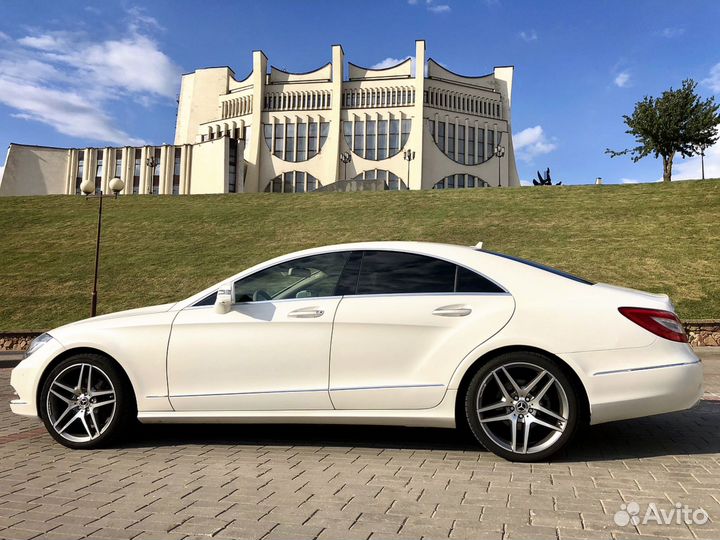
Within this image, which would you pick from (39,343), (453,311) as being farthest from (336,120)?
(453,311)

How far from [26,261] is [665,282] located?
2297 cm

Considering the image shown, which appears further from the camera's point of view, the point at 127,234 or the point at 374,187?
the point at 374,187

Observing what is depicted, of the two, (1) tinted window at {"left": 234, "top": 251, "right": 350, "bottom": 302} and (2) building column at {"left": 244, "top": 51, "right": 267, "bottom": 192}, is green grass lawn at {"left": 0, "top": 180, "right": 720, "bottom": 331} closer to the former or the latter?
(1) tinted window at {"left": 234, "top": 251, "right": 350, "bottom": 302}

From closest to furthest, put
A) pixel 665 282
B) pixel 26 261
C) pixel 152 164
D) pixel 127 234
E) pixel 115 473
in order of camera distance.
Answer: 1. pixel 115 473
2. pixel 665 282
3. pixel 26 261
4. pixel 127 234
5. pixel 152 164

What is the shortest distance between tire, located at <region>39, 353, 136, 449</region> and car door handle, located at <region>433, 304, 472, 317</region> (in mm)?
2572

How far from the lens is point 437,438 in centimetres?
478

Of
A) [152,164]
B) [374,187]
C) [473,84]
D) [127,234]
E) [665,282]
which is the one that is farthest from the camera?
[473,84]

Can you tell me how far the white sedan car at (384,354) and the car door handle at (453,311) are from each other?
0.05 feet

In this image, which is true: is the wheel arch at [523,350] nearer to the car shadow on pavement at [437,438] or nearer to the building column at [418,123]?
the car shadow on pavement at [437,438]

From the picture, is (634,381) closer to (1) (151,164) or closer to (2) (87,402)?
(2) (87,402)

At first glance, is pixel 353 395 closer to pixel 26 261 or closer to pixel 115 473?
pixel 115 473

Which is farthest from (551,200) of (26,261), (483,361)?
(483,361)

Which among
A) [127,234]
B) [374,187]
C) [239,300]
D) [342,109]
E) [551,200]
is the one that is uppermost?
[342,109]

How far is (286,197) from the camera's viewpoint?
1307 inches
